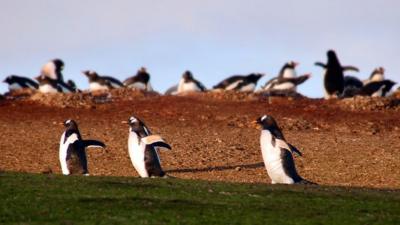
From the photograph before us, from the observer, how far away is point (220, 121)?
27344mm

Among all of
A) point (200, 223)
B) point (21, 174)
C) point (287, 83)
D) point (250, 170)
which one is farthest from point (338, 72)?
point (200, 223)

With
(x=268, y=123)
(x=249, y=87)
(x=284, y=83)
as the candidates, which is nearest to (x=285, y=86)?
(x=284, y=83)

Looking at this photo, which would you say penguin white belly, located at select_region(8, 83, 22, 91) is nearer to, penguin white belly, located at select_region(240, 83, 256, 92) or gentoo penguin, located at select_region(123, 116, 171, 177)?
penguin white belly, located at select_region(240, 83, 256, 92)

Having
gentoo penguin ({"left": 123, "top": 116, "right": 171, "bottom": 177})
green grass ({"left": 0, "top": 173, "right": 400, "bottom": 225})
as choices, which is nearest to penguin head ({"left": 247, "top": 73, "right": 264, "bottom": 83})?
gentoo penguin ({"left": 123, "top": 116, "right": 171, "bottom": 177})

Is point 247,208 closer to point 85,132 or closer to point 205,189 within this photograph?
point 205,189

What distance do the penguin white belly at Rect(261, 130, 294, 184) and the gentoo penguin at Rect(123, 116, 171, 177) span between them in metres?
1.62

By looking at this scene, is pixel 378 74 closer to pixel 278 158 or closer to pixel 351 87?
pixel 351 87

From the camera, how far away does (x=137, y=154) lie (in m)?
20.4

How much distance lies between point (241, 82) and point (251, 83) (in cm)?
31

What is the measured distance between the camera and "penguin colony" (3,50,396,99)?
33438 mm

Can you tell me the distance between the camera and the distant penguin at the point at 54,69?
1591 inches

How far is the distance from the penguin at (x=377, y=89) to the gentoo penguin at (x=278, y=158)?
508 inches

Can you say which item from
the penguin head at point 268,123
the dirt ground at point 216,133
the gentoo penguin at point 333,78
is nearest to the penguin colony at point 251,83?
the gentoo penguin at point 333,78

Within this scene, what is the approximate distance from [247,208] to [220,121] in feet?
44.2
